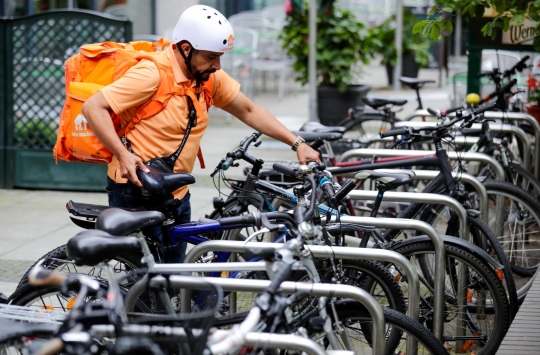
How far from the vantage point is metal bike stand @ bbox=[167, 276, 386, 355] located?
3.01 metres

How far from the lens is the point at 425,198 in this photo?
174 inches

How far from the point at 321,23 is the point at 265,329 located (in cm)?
819

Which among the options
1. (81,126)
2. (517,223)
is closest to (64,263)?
(81,126)

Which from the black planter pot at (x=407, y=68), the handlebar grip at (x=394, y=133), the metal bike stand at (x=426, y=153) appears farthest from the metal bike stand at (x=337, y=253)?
the black planter pot at (x=407, y=68)

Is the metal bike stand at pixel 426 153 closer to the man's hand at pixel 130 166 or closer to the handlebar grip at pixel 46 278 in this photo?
the man's hand at pixel 130 166

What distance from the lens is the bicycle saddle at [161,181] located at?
3.97 meters

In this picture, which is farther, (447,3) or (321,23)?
(321,23)

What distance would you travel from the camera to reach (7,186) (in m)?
8.62

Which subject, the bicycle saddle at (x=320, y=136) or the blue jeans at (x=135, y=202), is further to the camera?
the bicycle saddle at (x=320, y=136)

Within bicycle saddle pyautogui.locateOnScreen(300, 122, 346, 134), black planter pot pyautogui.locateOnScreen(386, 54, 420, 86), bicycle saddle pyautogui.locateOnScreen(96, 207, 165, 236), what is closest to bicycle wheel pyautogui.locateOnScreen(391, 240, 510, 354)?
bicycle saddle pyautogui.locateOnScreen(300, 122, 346, 134)

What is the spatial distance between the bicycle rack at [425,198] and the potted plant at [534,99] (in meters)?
3.36

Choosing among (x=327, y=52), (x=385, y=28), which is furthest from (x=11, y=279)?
(x=385, y=28)

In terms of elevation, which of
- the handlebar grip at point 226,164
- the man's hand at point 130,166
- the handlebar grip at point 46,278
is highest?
the man's hand at point 130,166

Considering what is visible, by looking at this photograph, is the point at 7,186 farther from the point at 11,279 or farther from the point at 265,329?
the point at 265,329
